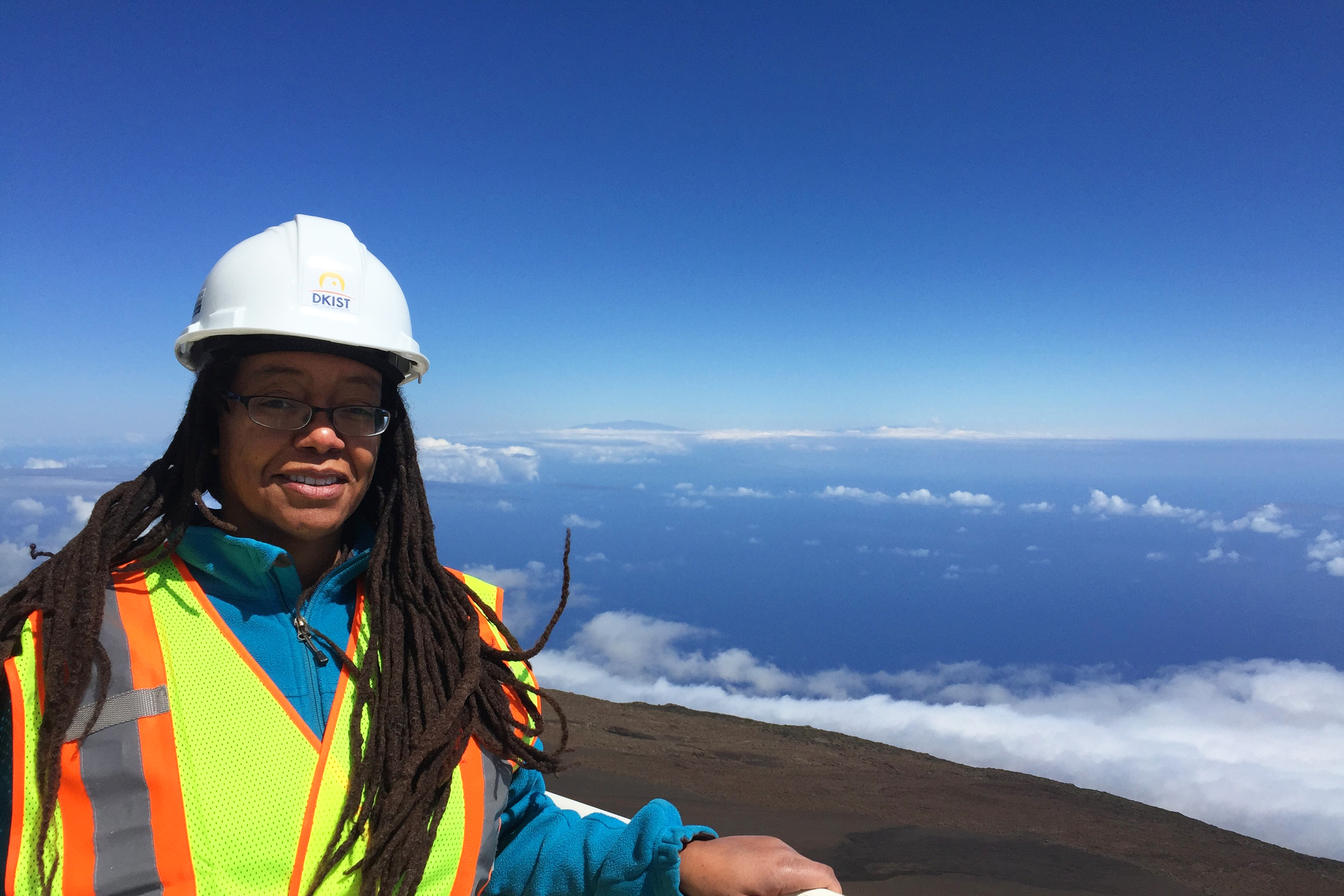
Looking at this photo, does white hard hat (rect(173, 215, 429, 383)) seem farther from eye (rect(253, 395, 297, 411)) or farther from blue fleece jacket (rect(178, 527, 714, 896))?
blue fleece jacket (rect(178, 527, 714, 896))

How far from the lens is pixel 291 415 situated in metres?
1.77

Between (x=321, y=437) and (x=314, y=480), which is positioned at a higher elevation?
(x=321, y=437)

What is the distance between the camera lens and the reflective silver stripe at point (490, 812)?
71.1 inches

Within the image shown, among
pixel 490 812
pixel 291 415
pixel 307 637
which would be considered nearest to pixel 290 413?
pixel 291 415

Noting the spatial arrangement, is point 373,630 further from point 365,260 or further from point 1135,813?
point 1135,813

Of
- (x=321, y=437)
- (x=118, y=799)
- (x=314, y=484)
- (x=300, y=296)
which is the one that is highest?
(x=300, y=296)

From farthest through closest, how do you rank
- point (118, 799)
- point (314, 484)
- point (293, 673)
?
point (314, 484) < point (293, 673) < point (118, 799)

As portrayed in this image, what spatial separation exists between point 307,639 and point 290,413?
549mm

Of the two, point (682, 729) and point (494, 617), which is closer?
point (494, 617)

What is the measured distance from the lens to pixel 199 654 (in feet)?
5.11

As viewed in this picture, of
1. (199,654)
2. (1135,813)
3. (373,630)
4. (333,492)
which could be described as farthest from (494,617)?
(1135,813)

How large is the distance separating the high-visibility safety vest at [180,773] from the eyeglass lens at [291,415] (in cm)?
39

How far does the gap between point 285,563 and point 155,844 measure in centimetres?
60

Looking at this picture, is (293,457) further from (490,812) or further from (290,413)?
(490,812)
